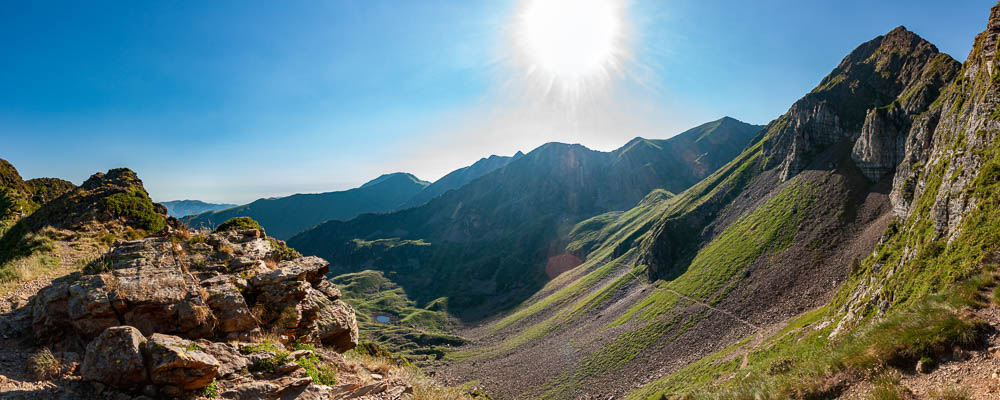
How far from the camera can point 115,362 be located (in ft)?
30.5

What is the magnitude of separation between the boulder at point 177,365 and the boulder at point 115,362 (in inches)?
10.0

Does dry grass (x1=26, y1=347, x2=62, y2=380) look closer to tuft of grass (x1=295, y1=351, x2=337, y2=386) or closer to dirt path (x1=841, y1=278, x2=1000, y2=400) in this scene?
tuft of grass (x1=295, y1=351, x2=337, y2=386)

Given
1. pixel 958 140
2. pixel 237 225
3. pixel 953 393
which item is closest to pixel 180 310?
pixel 237 225

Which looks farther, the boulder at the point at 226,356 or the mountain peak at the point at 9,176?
the mountain peak at the point at 9,176

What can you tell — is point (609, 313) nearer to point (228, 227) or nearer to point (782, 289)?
point (782, 289)

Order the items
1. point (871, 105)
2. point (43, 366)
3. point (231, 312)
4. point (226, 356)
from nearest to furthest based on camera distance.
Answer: point (43, 366)
point (226, 356)
point (231, 312)
point (871, 105)

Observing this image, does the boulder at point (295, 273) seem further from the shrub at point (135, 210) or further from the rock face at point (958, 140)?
the rock face at point (958, 140)

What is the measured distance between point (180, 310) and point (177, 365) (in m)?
3.92

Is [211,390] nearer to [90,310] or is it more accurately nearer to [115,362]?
[115,362]

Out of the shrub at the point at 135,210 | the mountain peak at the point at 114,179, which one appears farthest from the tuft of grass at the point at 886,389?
the mountain peak at the point at 114,179

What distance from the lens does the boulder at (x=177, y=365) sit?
951cm

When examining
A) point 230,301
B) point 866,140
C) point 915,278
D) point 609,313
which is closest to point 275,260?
point 230,301

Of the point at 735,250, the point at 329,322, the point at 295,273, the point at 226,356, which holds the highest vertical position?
the point at 295,273

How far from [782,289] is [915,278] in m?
41.5
